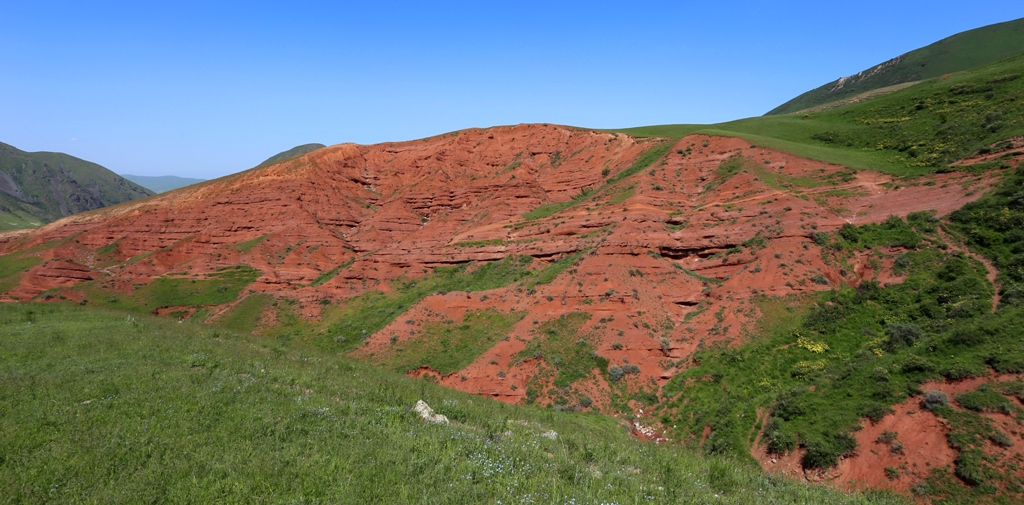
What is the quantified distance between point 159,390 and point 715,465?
454 inches

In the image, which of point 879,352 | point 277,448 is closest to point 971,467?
point 879,352

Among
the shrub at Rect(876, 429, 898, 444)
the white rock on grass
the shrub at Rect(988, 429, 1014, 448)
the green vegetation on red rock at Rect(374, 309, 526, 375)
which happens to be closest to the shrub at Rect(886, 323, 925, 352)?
the shrub at Rect(876, 429, 898, 444)

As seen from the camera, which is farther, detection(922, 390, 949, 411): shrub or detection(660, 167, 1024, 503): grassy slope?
detection(660, 167, 1024, 503): grassy slope

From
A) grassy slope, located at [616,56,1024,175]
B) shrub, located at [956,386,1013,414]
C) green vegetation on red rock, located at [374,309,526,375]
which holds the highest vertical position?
grassy slope, located at [616,56,1024,175]

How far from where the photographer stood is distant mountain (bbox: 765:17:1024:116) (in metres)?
114

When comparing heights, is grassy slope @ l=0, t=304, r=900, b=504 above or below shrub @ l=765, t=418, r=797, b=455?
above

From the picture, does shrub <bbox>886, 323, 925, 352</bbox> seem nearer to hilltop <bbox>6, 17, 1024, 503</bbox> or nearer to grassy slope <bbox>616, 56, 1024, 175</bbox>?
hilltop <bbox>6, 17, 1024, 503</bbox>

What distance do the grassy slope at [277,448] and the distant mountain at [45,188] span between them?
610 feet

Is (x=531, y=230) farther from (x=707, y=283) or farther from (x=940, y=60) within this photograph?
(x=940, y=60)

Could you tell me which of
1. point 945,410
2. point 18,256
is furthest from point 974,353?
point 18,256

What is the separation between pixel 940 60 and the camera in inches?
4788

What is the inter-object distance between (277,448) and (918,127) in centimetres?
5083

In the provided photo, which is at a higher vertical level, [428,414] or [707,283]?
[428,414]

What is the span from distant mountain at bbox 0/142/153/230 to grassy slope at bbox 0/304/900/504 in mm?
185972
